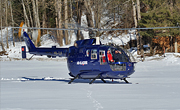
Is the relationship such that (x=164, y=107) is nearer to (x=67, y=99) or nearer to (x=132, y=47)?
(x=67, y=99)

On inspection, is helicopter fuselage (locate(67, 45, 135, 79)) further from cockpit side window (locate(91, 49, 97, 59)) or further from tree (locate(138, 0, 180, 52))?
tree (locate(138, 0, 180, 52))

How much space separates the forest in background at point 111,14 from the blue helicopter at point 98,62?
5591 millimetres

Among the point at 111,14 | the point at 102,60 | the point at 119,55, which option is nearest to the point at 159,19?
the point at 111,14

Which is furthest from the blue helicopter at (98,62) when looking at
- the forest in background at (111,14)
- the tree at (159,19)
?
the tree at (159,19)

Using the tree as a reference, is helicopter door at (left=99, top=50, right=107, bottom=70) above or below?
below

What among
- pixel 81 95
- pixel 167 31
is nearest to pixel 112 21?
pixel 167 31

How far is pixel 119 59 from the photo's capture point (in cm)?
1396

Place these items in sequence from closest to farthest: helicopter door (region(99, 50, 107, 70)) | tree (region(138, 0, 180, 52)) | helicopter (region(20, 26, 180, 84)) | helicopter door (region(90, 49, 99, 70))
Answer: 1. helicopter (region(20, 26, 180, 84))
2. helicopter door (region(99, 50, 107, 70))
3. helicopter door (region(90, 49, 99, 70))
4. tree (region(138, 0, 180, 52))

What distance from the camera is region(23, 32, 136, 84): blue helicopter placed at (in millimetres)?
13922

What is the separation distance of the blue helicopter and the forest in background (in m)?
5.59

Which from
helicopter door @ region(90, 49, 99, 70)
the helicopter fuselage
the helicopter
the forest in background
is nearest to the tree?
the forest in background

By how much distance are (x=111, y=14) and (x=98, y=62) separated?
3999 cm

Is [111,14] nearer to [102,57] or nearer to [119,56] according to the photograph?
[102,57]

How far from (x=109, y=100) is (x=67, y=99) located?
4.64 ft
